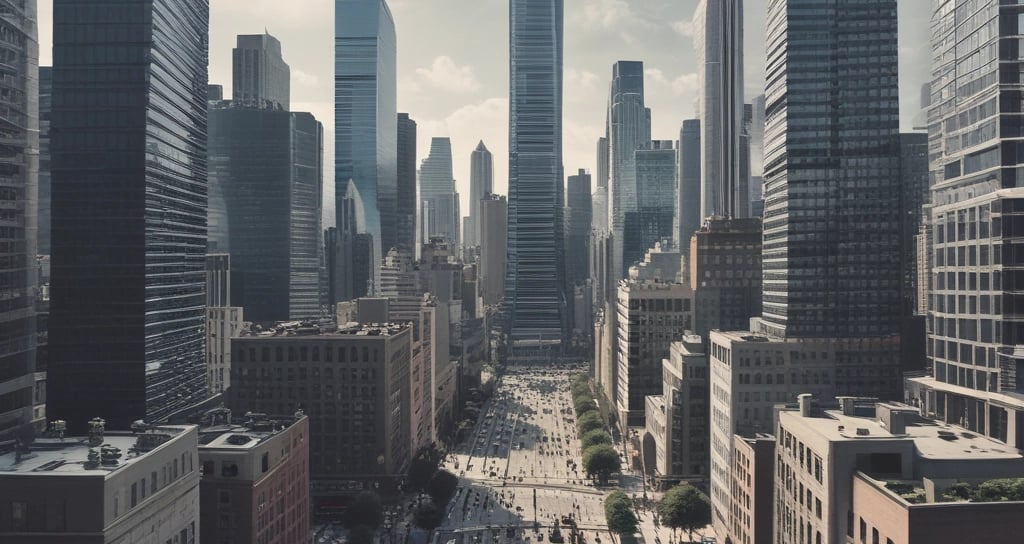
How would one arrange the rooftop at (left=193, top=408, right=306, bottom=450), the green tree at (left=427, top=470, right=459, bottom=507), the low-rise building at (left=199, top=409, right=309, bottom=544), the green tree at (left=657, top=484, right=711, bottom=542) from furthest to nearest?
the green tree at (left=427, top=470, right=459, bottom=507), the green tree at (left=657, top=484, right=711, bottom=542), the rooftop at (left=193, top=408, right=306, bottom=450), the low-rise building at (left=199, top=409, right=309, bottom=544)

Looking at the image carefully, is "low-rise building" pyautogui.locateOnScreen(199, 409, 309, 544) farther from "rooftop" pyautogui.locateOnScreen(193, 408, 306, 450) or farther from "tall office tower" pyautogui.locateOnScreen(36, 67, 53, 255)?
"tall office tower" pyautogui.locateOnScreen(36, 67, 53, 255)

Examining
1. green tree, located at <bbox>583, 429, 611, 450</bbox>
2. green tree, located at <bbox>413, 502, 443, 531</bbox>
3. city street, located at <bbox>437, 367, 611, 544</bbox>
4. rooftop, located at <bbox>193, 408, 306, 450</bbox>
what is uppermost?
rooftop, located at <bbox>193, 408, 306, 450</bbox>

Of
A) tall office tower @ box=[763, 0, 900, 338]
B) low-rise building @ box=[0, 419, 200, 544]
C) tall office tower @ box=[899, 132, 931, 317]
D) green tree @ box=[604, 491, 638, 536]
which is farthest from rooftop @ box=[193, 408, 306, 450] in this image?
tall office tower @ box=[899, 132, 931, 317]

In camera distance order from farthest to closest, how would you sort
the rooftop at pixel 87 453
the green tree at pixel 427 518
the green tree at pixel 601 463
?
the green tree at pixel 601 463
the green tree at pixel 427 518
the rooftop at pixel 87 453

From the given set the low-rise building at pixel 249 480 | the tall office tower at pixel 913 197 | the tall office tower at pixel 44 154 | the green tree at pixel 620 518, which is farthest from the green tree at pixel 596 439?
the tall office tower at pixel 44 154

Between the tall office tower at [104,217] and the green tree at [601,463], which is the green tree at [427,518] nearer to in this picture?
the green tree at [601,463]

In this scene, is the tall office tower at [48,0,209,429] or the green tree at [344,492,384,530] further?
the green tree at [344,492,384,530]

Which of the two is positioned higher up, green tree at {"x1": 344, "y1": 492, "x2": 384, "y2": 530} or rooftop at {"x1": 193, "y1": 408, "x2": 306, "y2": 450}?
rooftop at {"x1": 193, "y1": 408, "x2": 306, "y2": 450}

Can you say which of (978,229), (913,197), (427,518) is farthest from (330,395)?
(913,197)
